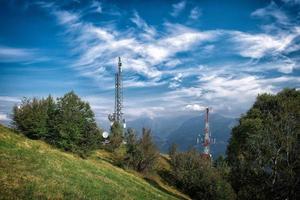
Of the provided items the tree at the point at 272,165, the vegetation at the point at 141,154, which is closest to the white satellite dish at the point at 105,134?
the vegetation at the point at 141,154

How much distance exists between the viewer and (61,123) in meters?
61.4

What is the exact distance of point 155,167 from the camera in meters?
72.6

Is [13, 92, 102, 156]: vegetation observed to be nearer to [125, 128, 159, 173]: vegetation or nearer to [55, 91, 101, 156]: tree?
[55, 91, 101, 156]: tree

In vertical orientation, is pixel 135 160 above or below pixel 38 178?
below

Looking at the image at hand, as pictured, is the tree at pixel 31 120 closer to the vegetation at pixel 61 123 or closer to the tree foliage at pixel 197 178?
the vegetation at pixel 61 123

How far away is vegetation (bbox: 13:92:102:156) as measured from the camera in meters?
60.1

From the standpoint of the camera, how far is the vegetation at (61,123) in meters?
60.1

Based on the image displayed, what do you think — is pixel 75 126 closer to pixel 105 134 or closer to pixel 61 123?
pixel 61 123

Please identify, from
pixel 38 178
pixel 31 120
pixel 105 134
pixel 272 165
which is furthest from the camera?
pixel 105 134

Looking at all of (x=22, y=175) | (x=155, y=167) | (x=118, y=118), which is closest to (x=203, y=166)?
(x=155, y=167)

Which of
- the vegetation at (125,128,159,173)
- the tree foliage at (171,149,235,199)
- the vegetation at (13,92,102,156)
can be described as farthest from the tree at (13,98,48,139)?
the tree foliage at (171,149,235,199)

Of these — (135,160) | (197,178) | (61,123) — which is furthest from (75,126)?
(197,178)

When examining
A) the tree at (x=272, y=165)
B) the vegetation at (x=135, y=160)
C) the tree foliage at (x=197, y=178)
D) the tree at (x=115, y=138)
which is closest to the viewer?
the vegetation at (x=135, y=160)

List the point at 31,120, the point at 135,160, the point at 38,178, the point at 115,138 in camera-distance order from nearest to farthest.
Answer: the point at 38,178
the point at 31,120
the point at 135,160
the point at 115,138
